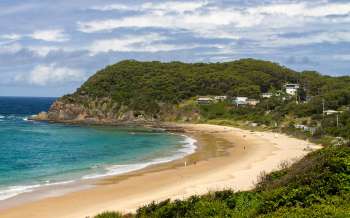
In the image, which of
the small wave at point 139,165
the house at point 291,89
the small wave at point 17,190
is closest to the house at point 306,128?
the small wave at point 139,165

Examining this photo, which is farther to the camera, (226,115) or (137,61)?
(137,61)

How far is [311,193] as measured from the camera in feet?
43.8

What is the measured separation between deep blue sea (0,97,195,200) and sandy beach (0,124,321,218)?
9.90ft

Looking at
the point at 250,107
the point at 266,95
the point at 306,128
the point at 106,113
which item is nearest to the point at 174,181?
the point at 306,128

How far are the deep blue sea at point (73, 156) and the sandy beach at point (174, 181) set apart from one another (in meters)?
3.02

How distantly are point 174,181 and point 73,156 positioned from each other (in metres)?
19.4

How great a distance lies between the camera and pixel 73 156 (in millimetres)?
52656

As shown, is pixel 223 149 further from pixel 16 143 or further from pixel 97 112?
pixel 97 112

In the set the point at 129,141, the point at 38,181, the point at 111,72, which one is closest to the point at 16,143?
the point at 129,141

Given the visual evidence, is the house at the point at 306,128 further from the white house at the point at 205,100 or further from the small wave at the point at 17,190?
the small wave at the point at 17,190

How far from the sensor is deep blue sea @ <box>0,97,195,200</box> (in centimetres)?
3816

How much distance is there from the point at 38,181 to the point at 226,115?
75635 mm

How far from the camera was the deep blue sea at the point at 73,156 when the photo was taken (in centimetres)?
3816

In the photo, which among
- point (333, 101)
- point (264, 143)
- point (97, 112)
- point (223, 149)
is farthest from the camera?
point (97, 112)
